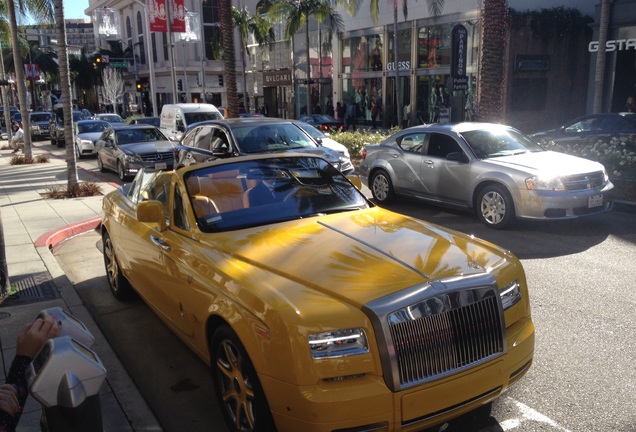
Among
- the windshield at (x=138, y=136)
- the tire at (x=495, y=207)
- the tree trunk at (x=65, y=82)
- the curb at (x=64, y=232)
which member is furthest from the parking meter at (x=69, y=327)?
the windshield at (x=138, y=136)

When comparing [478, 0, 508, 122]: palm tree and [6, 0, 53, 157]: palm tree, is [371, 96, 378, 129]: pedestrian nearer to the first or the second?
[6, 0, 53, 157]: palm tree

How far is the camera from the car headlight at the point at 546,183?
8.70 m

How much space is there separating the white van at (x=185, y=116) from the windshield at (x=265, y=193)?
1623 centimetres

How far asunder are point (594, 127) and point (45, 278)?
51.8 feet

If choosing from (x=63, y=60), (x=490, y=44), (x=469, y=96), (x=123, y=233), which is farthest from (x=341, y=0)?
(x=123, y=233)

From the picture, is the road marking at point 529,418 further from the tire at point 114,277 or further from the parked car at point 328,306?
the tire at point 114,277

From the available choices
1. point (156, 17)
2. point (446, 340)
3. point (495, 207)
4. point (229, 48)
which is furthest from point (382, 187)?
point (156, 17)

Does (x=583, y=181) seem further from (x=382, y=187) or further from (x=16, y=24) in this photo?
(x=16, y=24)

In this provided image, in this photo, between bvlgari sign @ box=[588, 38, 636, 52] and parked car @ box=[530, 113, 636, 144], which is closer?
parked car @ box=[530, 113, 636, 144]

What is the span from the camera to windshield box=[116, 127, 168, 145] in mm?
18484

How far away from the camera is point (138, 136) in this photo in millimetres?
18812

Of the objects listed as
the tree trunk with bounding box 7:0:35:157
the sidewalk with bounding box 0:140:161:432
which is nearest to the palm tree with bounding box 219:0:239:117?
the tree trunk with bounding box 7:0:35:157

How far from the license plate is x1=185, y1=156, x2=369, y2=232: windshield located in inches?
201

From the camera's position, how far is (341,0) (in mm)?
32062
